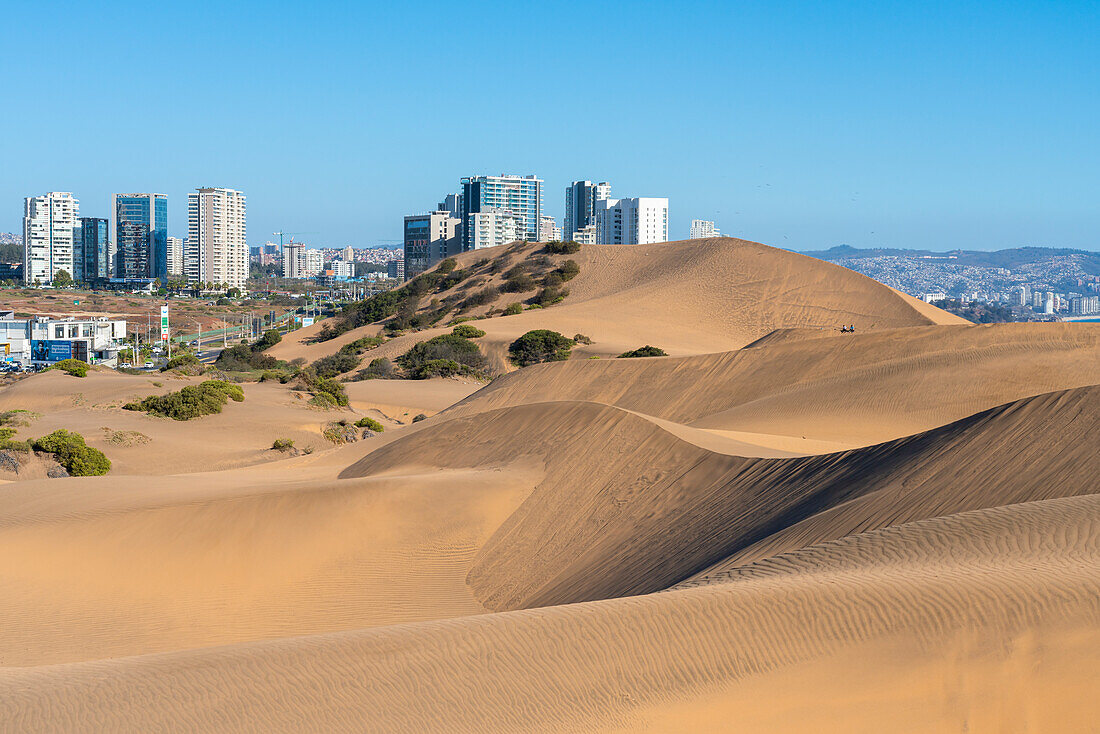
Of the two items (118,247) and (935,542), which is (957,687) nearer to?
(935,542)

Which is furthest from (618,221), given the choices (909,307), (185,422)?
(185,422)

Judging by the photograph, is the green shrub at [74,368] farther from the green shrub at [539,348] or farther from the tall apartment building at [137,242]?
the tall apartment building at [137,242]

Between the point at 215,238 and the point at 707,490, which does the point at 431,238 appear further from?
the point at 707,490

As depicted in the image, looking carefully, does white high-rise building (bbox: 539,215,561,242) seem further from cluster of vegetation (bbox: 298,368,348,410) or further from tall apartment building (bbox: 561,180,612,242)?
cluster of vegetation (bbox: 298,368,348,410)

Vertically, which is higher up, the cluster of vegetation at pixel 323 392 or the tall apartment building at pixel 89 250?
the tall apartment building at pixel 89 250

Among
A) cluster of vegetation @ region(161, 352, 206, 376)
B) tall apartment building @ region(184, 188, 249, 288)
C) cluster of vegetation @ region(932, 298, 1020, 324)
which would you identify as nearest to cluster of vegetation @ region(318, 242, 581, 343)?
cluster of vegetation @ region(161, 352, 206, 376)

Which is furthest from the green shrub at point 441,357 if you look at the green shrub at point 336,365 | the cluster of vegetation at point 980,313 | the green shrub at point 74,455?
the cluster of vegetation at point 980,313
